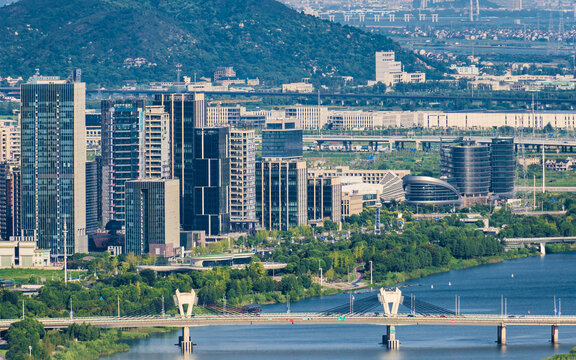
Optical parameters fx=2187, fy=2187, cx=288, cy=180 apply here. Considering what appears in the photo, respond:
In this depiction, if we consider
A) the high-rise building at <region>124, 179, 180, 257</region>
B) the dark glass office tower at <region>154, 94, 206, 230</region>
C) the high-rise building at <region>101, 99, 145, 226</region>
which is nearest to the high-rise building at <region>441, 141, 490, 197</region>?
the dark glass office tower at <region>154, 94, 206, 230</region>

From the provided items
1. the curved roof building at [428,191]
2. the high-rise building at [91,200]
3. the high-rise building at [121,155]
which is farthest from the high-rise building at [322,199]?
the high-rise building at [91,200]

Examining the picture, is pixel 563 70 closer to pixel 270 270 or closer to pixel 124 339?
pixel 270 270

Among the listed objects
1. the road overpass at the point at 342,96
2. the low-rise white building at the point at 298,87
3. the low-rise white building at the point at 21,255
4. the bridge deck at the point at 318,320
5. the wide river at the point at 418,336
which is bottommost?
the wide river at the point at 418,336

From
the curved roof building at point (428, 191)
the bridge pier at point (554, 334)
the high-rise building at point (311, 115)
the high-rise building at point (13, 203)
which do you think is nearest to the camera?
the bridge pier at point (554, 334)

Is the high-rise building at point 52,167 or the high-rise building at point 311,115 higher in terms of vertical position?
the high-rise building at point 311,115

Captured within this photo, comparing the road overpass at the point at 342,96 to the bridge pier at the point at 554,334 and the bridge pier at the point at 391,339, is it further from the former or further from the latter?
the bridge pier at the point at 391,339

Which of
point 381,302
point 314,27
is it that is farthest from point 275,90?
point 381,302

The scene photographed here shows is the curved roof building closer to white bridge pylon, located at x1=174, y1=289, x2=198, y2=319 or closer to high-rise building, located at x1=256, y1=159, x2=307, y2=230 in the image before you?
high-rise building, located at x1=256, y1=159, x2=307, y2=230
